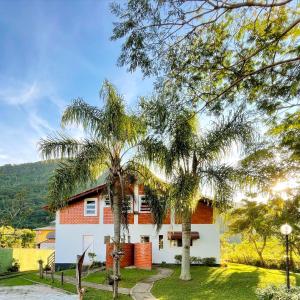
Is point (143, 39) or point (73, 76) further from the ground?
point (73, 76)

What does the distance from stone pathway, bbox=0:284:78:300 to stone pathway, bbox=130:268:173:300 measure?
2337mm

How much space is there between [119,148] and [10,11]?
688 centimetres

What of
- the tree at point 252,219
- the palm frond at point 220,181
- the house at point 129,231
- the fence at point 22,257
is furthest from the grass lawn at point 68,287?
the tree at point 252,219

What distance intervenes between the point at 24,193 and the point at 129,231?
1767 centimetres

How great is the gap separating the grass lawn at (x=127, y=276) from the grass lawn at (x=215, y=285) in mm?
1252

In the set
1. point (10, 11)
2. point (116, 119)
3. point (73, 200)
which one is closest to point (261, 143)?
point (116, 119)

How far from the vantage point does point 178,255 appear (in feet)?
86.8

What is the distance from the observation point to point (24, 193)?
133 feet

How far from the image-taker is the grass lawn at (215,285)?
1473cm

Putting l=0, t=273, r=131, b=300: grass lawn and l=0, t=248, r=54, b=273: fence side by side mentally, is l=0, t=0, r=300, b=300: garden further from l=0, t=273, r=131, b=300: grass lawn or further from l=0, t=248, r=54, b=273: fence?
l=0, t=248, r=54, b=273: fence

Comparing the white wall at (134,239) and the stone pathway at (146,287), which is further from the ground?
the white wall at (134,239)

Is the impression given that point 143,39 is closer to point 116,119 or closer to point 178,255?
point 116,119

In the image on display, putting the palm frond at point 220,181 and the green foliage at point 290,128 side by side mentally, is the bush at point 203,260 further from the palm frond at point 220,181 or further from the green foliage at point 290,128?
the green foliage at point 290,128

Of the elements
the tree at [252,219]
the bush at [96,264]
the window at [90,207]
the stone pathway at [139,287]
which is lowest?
the stone pathway at [139,287]
